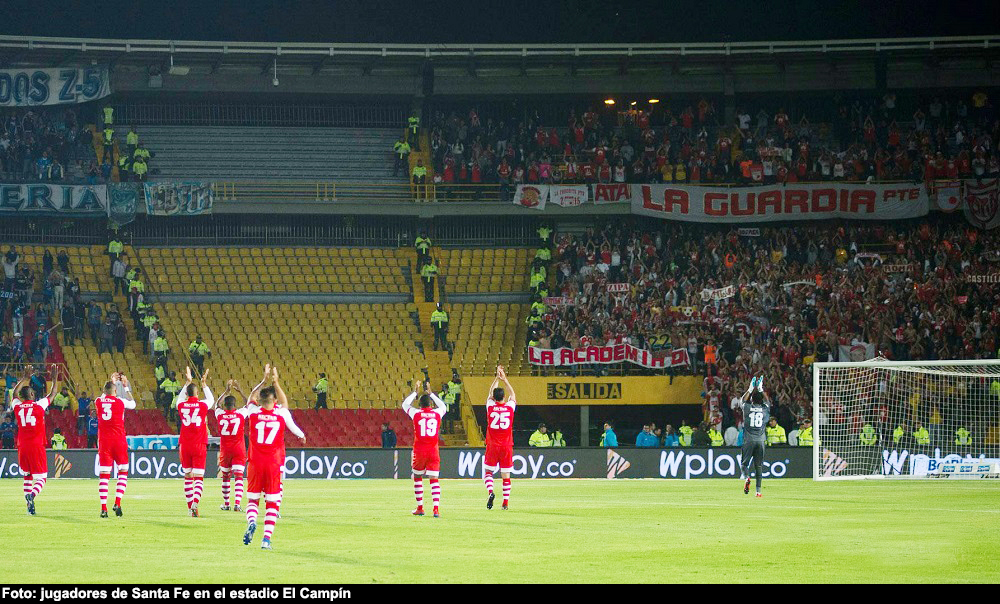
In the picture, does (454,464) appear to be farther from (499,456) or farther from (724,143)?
(724,143)

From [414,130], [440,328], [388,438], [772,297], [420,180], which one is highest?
[414,130]

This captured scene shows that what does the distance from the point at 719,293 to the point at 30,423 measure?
2945cm

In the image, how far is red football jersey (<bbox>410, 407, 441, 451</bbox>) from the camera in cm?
2280

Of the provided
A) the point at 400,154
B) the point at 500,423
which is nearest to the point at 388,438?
the point at 400,154

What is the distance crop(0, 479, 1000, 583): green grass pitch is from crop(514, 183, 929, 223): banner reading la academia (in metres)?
22.7

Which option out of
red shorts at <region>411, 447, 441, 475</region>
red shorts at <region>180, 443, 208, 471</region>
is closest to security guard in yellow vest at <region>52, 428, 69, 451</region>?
red shorts at <region>180, 443, 208, 471</region>

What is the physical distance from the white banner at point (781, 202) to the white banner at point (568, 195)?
2.03 m

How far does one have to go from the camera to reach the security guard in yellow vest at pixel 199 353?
45.7 m

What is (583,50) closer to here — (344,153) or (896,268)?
(344,153)

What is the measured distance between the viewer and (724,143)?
54250 millimetres

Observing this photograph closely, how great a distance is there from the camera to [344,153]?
181ft

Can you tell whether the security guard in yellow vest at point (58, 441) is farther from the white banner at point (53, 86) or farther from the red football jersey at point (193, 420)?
the red football jersey at point (193, 420)
